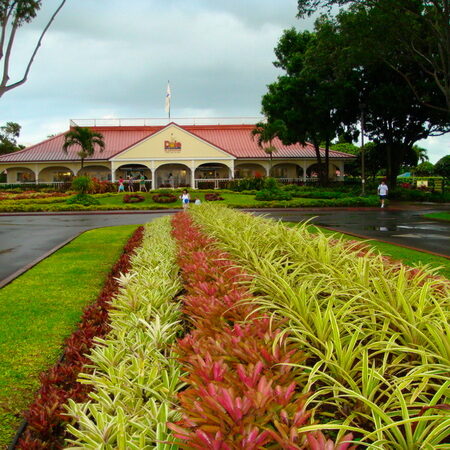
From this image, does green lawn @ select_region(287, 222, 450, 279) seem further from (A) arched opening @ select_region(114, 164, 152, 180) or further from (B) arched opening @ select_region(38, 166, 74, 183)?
(B) arched opening @ select_region(38, 166, 74, 183)

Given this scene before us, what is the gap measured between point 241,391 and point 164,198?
105 feet

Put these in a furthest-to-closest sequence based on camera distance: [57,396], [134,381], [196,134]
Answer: [196,134] → [57,396] → [134,381]

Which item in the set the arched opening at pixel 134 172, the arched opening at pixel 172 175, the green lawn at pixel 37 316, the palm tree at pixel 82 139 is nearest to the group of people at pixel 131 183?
the arched opening at pixel 134 172

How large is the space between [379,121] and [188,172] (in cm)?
2001

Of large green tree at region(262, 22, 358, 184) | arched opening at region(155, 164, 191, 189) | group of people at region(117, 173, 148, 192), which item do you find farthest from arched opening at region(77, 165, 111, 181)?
large green tree at region(262, 22, 358, 184)

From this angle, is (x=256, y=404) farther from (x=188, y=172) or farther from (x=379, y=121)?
(x=188, y=172)

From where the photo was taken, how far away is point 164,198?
33.4 meters

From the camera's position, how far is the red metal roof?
47375 mm

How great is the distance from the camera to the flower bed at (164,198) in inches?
1312

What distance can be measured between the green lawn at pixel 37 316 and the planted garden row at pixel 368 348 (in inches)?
76.0

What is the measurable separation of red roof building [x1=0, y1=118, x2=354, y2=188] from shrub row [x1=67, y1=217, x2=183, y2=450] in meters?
41.7

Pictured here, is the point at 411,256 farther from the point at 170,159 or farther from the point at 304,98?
the point at 170,159

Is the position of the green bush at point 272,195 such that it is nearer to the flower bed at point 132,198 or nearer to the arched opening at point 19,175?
the flower bed at point 132,198

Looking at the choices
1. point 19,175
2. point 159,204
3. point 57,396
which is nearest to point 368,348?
point 57,396
